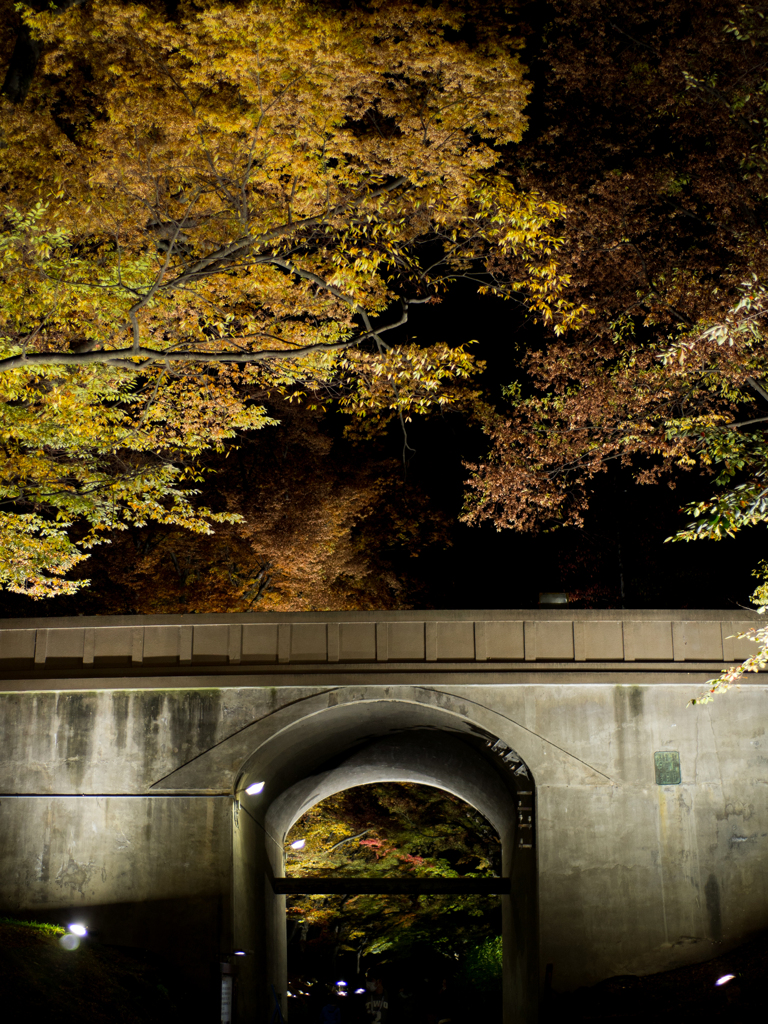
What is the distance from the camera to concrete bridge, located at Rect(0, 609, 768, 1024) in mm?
12766

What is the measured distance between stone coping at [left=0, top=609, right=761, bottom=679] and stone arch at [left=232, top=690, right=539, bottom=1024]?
0.78m

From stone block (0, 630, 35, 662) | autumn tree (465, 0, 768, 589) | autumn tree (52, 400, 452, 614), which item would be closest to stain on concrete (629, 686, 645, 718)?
autumn tree (465, 0, 768, 589)

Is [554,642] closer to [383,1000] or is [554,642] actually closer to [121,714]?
[121,714]

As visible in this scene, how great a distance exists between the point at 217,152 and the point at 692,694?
397 inches

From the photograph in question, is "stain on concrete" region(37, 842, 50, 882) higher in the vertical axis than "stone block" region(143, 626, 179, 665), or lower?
lower

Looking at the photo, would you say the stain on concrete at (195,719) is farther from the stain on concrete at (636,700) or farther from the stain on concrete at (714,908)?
the stain on concrete at (714,908)

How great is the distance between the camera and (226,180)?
1103cm

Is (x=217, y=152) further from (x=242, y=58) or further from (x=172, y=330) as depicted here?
(x=172, y=330)

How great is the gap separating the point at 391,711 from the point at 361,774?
494 centimetres

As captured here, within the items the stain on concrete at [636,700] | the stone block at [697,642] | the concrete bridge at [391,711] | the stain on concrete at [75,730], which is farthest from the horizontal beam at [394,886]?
the stone block at [697,642]

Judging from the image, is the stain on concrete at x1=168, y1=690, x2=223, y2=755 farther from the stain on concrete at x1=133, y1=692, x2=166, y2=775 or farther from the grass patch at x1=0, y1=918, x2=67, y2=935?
the grass patch at x1=0, y1=918, x2=67, y2=935

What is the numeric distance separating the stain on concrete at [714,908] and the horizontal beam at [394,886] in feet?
12.0

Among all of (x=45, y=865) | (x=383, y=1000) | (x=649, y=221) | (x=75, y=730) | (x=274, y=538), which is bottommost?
(x=383, y=1000)

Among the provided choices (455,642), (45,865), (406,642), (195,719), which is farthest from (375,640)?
(45,865)
